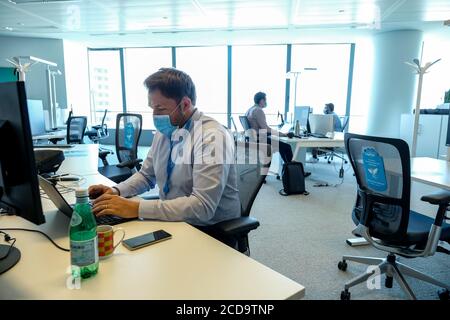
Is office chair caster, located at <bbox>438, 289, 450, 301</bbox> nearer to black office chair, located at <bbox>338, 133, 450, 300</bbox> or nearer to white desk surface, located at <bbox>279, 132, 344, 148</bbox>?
black office chair, located at <bbox>338, 133, 450, 300</bbox>

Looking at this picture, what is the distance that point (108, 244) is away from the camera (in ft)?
2.87

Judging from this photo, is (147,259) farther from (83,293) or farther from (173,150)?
(173,150)

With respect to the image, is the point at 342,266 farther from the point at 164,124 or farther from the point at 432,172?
the point at 164,124

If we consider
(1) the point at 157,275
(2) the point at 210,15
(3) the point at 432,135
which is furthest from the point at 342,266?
(2) the point at 210,15

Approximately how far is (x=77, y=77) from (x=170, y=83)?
8.02 m

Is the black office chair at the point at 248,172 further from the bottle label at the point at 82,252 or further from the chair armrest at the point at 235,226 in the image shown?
the bottle label at the point at 82,252

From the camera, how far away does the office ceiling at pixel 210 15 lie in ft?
14.8

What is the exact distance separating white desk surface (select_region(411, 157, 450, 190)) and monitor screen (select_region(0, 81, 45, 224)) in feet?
6.56

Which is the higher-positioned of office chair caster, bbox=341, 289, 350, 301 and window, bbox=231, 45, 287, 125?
window, bbox=231, 45, 287, 125

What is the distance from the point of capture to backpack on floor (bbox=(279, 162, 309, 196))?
159 inches

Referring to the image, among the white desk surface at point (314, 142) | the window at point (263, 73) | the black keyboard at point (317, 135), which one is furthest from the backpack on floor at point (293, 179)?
the window at point (263, 73)

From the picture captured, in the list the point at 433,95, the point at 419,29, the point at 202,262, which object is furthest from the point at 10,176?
the point at 433,95

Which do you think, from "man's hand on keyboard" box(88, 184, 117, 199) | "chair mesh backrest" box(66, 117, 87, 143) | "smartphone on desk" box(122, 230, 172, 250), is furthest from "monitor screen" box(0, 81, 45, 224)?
"chair mesh backrest" box(66, 117, 87, 143)
